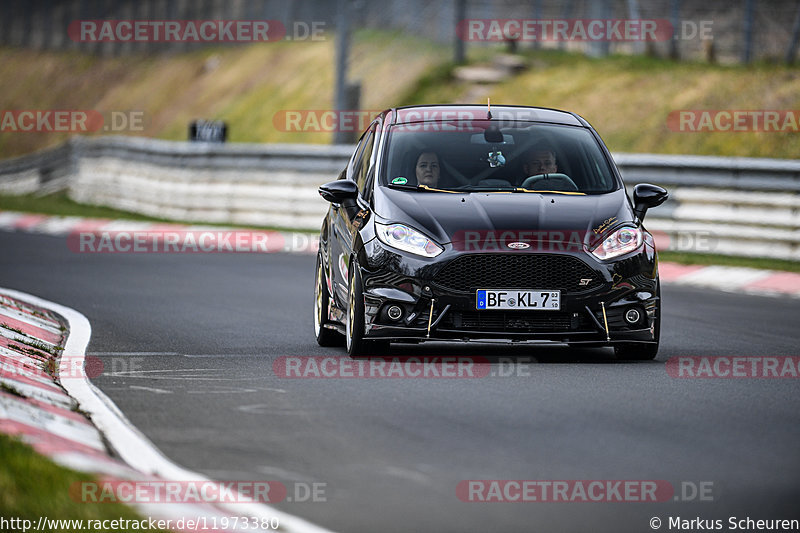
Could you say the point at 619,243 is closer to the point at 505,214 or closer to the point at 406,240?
the point at 505,214

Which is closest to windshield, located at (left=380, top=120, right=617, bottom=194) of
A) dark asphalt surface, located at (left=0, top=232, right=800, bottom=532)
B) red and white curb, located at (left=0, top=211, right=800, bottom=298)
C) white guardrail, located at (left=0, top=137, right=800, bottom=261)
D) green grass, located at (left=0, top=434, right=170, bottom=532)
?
dark asphalt surface, located at (left=0, top=232, right=800, bottom=532)

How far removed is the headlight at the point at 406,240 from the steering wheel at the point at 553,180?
1.16 m

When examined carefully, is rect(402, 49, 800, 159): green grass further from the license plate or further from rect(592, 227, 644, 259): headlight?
the license plate

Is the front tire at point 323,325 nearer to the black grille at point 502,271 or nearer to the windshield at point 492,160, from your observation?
the windshield at point 492,160

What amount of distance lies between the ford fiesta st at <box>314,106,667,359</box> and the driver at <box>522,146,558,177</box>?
0.04 feet

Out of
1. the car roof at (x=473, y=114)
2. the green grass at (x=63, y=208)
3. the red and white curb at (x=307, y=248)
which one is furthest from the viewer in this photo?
the green grass at (x=63, y=208)

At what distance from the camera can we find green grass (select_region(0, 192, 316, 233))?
29.0 metres

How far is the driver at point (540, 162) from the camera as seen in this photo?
37.0 feet

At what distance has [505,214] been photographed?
10461 millimetres

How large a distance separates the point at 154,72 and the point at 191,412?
191 feet

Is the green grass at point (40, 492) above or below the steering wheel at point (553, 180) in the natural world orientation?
below

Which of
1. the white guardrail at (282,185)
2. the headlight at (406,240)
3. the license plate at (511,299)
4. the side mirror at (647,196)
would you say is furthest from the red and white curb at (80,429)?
the white guardrail at (282,185)

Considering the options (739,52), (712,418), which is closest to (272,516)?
(712,418)

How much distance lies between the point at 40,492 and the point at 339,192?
18.2ft
